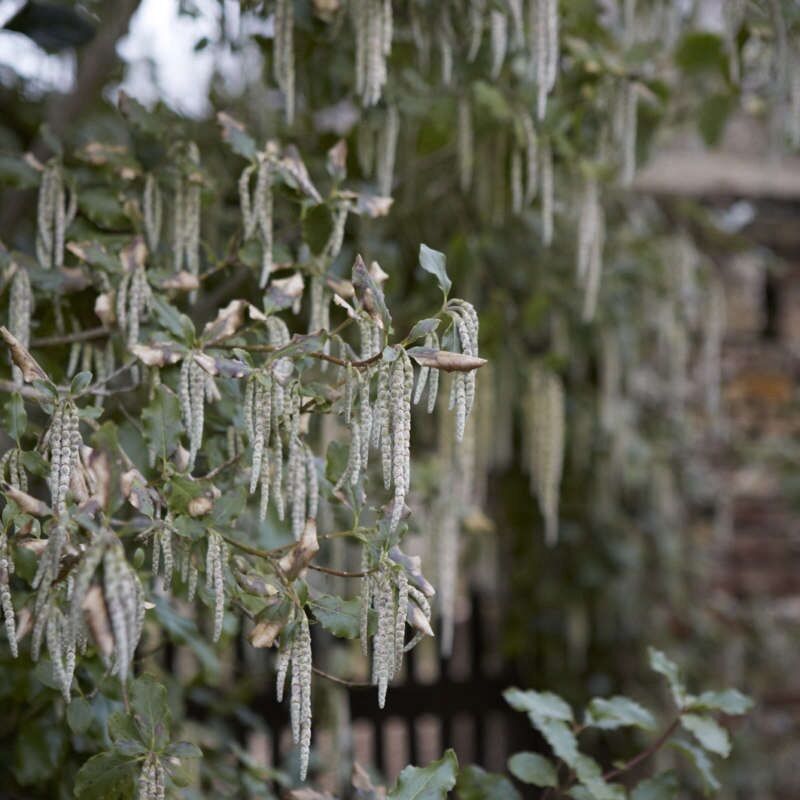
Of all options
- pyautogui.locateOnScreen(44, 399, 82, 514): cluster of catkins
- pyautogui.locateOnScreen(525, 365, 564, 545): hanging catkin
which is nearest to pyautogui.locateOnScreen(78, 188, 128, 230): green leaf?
pyautogui.locateOnScreen(44, 399, 82, 514): cluster of catkins

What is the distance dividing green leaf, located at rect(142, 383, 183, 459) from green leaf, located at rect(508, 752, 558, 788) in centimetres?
55

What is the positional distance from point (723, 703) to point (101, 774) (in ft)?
2.35

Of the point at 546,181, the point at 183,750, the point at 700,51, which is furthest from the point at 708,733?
the point at 700,51

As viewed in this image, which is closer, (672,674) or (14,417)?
(14,417)

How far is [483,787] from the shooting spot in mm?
1181

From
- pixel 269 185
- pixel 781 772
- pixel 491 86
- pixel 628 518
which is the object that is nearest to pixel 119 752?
pixel 269 185

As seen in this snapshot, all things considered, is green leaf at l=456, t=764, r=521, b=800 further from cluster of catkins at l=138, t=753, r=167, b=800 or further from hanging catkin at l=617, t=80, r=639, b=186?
hanging catkin at l=617, t=80, r=639, b=186

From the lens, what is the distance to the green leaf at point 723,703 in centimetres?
119

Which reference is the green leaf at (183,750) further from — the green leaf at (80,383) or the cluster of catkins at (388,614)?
the green leaf at (80,383)

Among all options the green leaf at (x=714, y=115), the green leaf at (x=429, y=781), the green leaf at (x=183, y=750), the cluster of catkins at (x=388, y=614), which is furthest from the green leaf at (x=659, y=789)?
the green leaf at (x=714, y=115)

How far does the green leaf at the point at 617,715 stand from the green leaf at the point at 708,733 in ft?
0.14

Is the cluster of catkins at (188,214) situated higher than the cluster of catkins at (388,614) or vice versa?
the cluster of catkins at (188,214)

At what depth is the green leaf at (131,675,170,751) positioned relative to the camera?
909 mm

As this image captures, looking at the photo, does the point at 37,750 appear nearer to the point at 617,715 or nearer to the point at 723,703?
the point at 617,715
